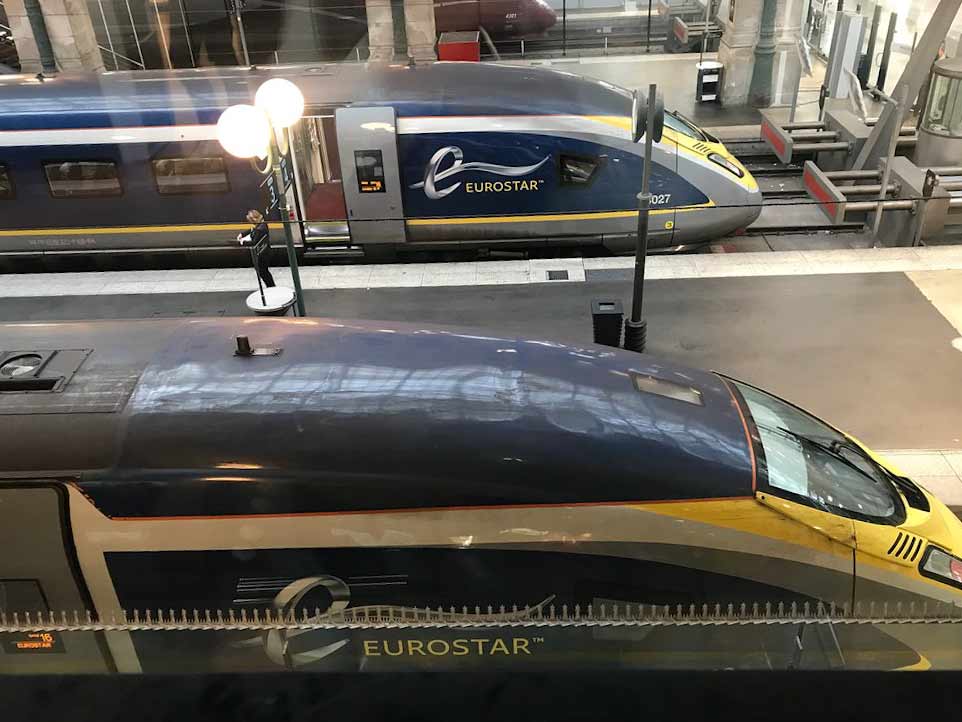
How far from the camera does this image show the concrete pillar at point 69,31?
21734 millimetres

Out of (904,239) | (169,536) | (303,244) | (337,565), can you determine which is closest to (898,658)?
(337,565)

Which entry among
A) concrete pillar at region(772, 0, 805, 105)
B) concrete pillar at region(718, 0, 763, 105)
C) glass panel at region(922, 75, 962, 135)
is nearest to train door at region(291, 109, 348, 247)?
glass panel at region(922, 75, 962, 135)

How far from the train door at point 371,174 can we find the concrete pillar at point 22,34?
46.9 feet

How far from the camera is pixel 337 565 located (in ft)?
14.4

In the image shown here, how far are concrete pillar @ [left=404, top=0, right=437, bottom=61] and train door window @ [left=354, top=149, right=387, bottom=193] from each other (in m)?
9.88

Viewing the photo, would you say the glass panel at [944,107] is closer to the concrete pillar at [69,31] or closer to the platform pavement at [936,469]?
the platform pavement at [936,469]

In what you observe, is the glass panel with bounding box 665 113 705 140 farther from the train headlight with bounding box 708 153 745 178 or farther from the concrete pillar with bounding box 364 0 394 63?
the concrete pillar with bounding box 364 0 394 63

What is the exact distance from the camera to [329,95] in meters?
13.1

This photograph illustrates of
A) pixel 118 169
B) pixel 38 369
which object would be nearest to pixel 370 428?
pixel 38 369

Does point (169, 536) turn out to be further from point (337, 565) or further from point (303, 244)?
point (303, 244)

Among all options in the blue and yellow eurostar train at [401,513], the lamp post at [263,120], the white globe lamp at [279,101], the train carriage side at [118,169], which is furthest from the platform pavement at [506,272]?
the blue and yellow eurostar train at [401,513]

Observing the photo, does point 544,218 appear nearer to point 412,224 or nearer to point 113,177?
point 412,224

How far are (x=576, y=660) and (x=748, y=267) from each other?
33.3ft

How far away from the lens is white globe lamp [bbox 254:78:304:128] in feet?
25.5
